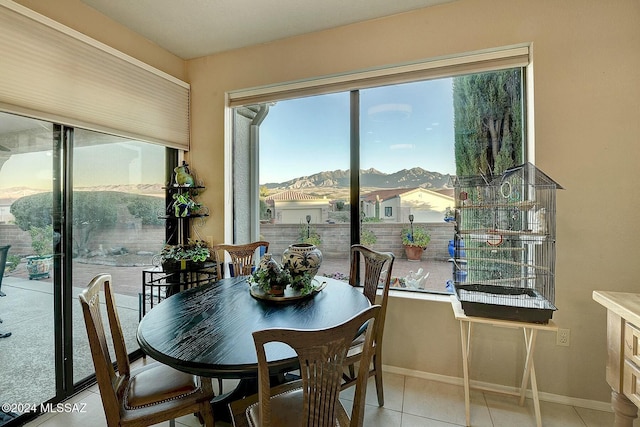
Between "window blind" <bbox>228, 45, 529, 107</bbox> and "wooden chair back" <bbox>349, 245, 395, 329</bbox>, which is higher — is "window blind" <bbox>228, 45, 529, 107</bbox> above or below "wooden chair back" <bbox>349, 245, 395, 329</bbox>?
above

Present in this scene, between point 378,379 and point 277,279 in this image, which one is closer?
point 277,279

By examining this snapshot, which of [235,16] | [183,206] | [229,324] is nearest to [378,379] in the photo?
[229,324]

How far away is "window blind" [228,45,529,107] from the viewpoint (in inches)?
86.1

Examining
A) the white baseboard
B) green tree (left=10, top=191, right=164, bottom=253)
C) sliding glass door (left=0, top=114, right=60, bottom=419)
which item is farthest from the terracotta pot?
sliding glass door (left=0, top=114, right=60, bottom=419)

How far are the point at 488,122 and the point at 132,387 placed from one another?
9.40 ft

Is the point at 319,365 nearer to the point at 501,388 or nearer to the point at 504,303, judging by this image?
the point at 504,303

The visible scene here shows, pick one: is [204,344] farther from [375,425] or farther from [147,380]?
[375,425]

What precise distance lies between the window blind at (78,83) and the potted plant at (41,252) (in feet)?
2.51

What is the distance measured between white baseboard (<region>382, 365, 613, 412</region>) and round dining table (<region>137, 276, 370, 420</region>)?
3.19ft

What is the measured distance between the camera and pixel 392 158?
2.62 meters

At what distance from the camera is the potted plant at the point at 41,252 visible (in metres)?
2.00

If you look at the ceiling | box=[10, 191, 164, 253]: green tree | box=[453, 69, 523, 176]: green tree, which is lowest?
box=[10, 191, 164, 253]: green tree

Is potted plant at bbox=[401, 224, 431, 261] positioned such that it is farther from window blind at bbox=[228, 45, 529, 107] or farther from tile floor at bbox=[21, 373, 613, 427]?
window blind at bbox=[228, 45, 529, 107]

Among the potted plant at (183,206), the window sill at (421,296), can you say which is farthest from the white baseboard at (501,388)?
the potted plant at (183,206)
